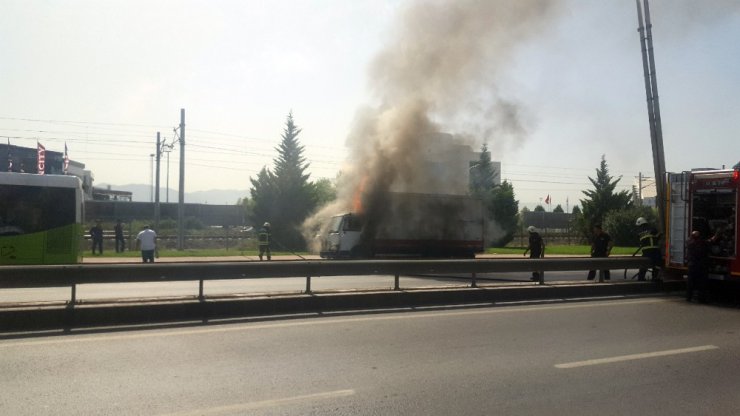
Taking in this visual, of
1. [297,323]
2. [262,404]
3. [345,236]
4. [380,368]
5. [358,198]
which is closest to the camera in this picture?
[262,404]

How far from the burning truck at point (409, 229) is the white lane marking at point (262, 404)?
16.8 metres

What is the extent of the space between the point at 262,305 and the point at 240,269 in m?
0.78

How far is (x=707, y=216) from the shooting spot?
41.2 ft

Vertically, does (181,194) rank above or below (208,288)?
above

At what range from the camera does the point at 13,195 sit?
1719 centimetres

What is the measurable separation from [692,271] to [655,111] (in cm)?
441

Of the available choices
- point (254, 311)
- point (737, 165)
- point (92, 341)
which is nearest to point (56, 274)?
point (92, 341)

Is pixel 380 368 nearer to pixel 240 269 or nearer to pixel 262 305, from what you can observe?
pixel 262 305

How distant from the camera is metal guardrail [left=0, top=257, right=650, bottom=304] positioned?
27.0 ft

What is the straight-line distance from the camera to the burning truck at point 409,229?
73.0 ft

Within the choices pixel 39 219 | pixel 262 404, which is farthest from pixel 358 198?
pixel 262 404

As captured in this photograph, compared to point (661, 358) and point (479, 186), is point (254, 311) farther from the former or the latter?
point (479, 186)

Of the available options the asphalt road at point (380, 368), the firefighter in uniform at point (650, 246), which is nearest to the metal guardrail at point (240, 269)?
the firefighter in uniform at point (650, 246)

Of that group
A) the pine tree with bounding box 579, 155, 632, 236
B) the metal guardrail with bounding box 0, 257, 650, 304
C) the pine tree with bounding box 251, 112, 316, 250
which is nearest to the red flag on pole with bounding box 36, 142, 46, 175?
the pine tree with bounding box 251, 112, 316, 250
